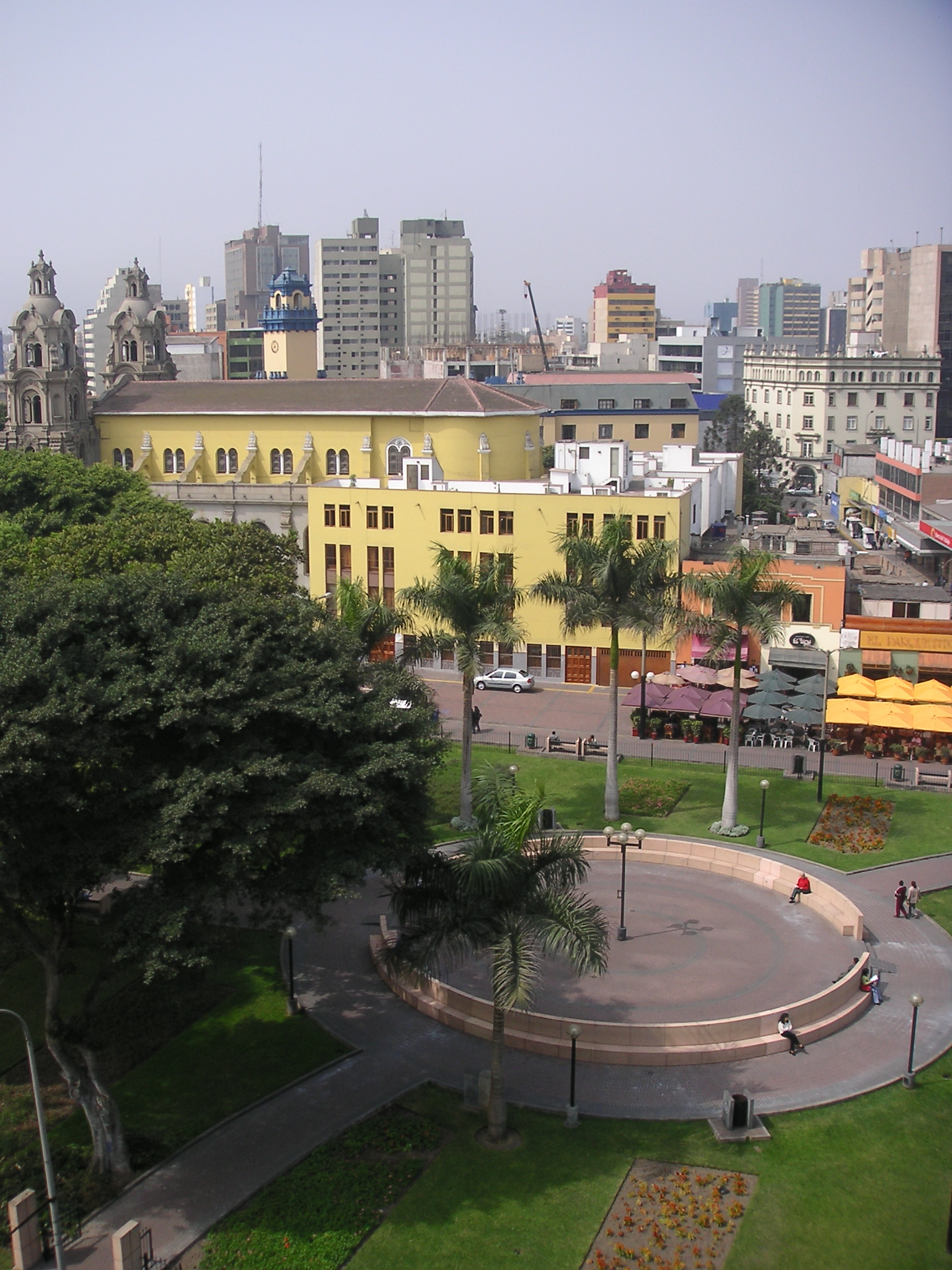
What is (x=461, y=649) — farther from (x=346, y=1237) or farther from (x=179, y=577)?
(x=346, y=1237)

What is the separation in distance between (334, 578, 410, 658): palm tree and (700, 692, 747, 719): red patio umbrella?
14.4 metres

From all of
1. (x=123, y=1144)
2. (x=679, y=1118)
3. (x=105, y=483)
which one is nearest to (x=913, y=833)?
(x=679, y=1118)

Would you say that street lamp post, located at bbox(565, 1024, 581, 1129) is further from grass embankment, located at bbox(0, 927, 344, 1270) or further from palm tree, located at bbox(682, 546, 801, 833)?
palm tree, located at bbox(682, 546, 801, 833)

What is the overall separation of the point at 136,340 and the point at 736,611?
67.4 meters

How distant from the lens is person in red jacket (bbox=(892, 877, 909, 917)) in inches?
1164

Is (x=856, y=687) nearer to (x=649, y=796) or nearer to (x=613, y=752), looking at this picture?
(x=649, y=796)

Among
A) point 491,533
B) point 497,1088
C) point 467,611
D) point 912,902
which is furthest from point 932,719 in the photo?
point 497,1088

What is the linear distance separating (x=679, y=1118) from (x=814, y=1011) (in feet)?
15.1

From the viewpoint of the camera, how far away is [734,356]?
183000mm

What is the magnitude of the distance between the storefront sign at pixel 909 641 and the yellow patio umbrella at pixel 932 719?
5.10 meters

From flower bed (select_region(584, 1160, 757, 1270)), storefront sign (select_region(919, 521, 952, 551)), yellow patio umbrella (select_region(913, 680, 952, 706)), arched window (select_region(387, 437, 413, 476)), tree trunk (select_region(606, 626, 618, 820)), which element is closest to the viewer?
flower bed (select_region(584, 1160, 757, 1270))

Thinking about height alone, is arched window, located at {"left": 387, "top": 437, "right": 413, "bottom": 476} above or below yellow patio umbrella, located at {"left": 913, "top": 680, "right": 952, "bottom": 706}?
above

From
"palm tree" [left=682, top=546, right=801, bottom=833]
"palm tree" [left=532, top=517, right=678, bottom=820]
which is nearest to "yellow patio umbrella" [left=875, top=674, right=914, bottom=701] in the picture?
"palm tree" [left=682, top=546, right=801, bottom=833]

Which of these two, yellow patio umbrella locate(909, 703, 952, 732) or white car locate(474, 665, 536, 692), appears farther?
white car locate(474, 665, 536, 692)
